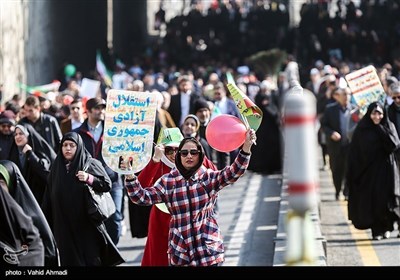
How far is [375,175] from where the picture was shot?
12.5 metres

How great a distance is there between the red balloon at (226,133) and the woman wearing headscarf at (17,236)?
1481 mm

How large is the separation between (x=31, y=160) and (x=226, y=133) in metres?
3.42

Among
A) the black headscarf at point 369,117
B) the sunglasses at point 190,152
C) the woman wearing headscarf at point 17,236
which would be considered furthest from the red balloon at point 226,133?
the black headscarf at point 369,117

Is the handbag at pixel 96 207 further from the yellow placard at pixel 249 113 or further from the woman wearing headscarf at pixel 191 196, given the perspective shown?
the yellow placard at pixel 249 113

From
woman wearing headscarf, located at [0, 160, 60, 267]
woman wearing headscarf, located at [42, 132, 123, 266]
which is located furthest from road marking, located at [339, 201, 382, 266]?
woman wearing headscarf, located at [0, 160, 60, 267]

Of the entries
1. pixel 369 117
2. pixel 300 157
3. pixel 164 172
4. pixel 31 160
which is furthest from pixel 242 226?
pixel 300 157

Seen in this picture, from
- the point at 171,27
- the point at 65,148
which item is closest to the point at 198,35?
the point at 171,27

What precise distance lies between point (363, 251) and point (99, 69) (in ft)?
46.5

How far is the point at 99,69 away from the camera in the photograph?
24.9 m

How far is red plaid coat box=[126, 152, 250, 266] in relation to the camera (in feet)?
25.0

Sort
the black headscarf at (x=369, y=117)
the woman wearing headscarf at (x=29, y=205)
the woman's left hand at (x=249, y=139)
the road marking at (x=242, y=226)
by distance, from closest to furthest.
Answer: the woman wearing headscarf at (x=29, y=205) → the woman's left hand at (x=249, y=139) → the road marking at (x=242, y=226) → the black headscarf at (x=369, y=117)

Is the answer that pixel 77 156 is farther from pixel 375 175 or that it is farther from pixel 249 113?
pixel 375 175

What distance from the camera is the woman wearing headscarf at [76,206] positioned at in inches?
351

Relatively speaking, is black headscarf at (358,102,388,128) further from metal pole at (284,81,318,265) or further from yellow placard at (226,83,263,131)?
metal pole at (284,81,318,265)
